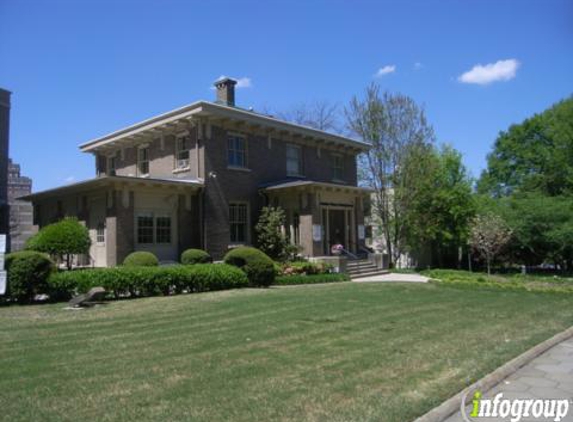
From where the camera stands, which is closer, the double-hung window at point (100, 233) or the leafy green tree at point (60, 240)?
the leafy green tree at point (60, 240)

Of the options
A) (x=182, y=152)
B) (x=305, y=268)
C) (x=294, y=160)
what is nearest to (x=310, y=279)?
(x=305, y=268)

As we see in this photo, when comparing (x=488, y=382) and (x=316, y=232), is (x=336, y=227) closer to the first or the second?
(x=316, y=232)

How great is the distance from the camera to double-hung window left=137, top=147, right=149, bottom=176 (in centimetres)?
2312

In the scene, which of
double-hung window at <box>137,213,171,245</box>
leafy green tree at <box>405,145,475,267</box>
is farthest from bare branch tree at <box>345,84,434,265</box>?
double-hung window at <box>137,213,171,245</box>

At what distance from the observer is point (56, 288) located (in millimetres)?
12188

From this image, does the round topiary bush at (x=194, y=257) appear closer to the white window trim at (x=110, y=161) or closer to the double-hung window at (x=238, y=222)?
the double-hung window at (x=238, y=222)

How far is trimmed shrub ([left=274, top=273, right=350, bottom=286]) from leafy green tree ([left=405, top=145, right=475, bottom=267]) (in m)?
10.0

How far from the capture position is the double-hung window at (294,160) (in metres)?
24.4

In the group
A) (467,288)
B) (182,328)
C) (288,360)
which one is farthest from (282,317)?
(467,288)

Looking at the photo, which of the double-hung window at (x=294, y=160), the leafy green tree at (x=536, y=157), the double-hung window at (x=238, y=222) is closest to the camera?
the double-hung window at (x=238, y=222)

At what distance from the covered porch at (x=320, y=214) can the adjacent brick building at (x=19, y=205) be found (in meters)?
12.1

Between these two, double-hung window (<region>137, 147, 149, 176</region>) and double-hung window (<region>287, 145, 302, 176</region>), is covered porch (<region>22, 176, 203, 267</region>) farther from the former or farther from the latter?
double-hung window (<region>287, 145, 302, 176</region>)

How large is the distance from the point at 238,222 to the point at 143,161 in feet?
19.2

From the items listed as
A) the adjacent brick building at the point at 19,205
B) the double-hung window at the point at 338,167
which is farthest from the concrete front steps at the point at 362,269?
the adjacent brick building at the point at 19,205
